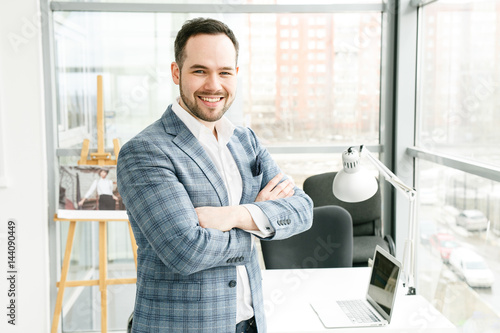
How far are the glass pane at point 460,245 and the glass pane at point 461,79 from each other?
0.19 m

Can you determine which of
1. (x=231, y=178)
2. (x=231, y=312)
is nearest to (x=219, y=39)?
(x=231, y=178)

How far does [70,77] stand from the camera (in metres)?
4.02

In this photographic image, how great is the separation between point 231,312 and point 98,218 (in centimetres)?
226

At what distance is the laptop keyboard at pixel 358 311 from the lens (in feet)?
7.05

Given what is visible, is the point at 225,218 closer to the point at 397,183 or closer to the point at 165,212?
the point at 165,212

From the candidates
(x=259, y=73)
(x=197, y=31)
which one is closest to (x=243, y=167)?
(x=197, y=31)

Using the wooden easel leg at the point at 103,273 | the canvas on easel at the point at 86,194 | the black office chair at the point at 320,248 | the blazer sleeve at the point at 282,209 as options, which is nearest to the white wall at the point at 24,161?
the canvas on easel at the point at 86,194

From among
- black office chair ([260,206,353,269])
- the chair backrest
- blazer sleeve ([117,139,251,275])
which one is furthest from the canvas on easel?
blazer sleeve ([117,139,251,275])

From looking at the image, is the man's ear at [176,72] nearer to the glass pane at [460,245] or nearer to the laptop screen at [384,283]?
the laptop screen at [384,283]

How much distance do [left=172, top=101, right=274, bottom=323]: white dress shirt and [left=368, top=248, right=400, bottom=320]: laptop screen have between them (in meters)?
0.65

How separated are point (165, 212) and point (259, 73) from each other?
2761 mm

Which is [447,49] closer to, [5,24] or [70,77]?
[70,77]

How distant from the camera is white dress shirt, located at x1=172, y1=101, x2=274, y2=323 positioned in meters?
1.68

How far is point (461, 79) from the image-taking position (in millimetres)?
3330
